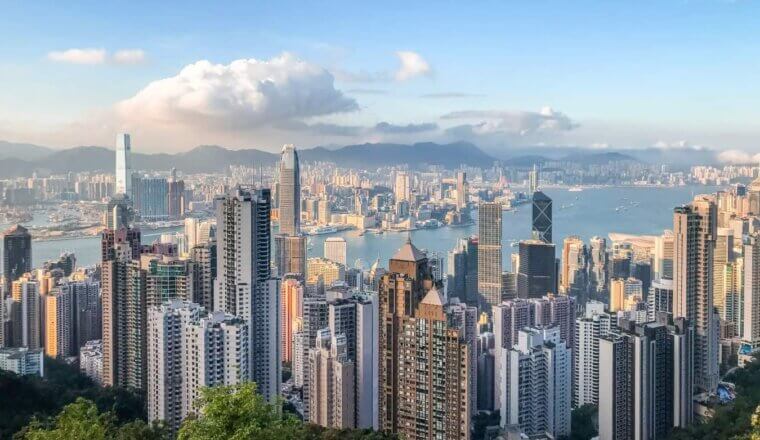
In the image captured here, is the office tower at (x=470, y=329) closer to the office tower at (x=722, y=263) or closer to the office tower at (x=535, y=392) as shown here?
the office tower at (x=535, y=392)

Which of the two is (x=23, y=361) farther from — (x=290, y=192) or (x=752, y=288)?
(x=752, y=288)

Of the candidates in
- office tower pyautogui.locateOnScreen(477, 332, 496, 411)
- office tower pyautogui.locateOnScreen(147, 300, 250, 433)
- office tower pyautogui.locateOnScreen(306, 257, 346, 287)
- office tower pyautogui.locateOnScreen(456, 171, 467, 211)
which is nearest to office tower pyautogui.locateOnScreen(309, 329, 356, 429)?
office tower pyautogui.locateOnScreen(147, 300, 250, 433)

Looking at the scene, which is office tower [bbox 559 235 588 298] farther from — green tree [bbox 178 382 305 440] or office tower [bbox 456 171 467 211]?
green tree [bbox 178 382 305 440]

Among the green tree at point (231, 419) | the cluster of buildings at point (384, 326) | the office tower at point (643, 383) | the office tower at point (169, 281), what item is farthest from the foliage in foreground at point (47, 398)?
the office tower at point (643, 383)

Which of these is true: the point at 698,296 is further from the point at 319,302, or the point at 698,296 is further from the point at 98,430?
the point at 98,430

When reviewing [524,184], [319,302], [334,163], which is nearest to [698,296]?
[319,302]

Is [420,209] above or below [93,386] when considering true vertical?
above
